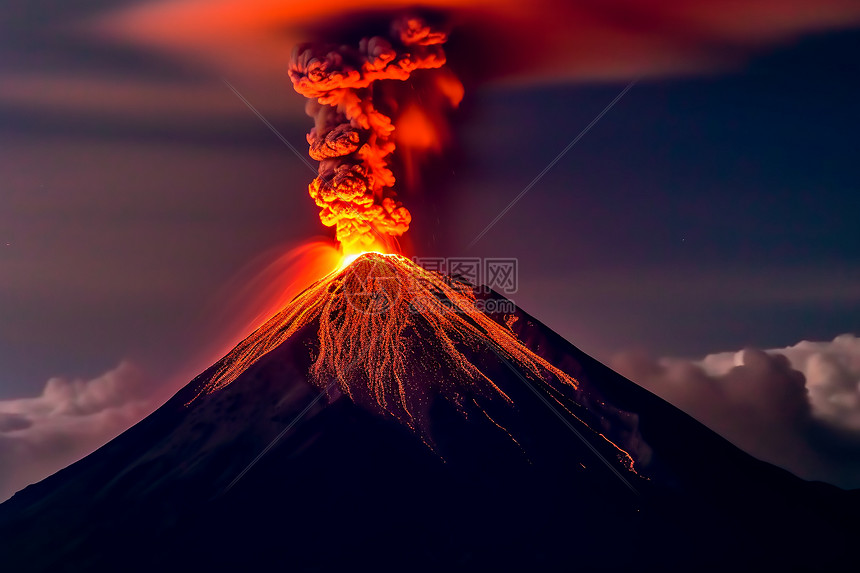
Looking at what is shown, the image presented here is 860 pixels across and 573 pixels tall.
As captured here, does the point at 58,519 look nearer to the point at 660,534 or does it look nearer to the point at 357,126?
the point at 357,126

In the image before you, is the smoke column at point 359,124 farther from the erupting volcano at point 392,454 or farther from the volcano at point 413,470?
the volcano at point 413,470

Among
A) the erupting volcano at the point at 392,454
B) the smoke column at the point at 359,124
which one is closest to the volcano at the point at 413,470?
the erupting volcano at the point at 392,454

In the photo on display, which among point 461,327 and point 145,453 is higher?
point 461,327

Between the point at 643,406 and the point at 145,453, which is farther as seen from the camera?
the point at 643,406

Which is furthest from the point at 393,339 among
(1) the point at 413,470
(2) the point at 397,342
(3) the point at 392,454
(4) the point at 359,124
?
(4) the point at 359,124

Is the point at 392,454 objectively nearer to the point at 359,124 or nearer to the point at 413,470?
the point at 413,470

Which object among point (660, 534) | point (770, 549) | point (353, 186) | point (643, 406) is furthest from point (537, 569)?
point (353, 186)
